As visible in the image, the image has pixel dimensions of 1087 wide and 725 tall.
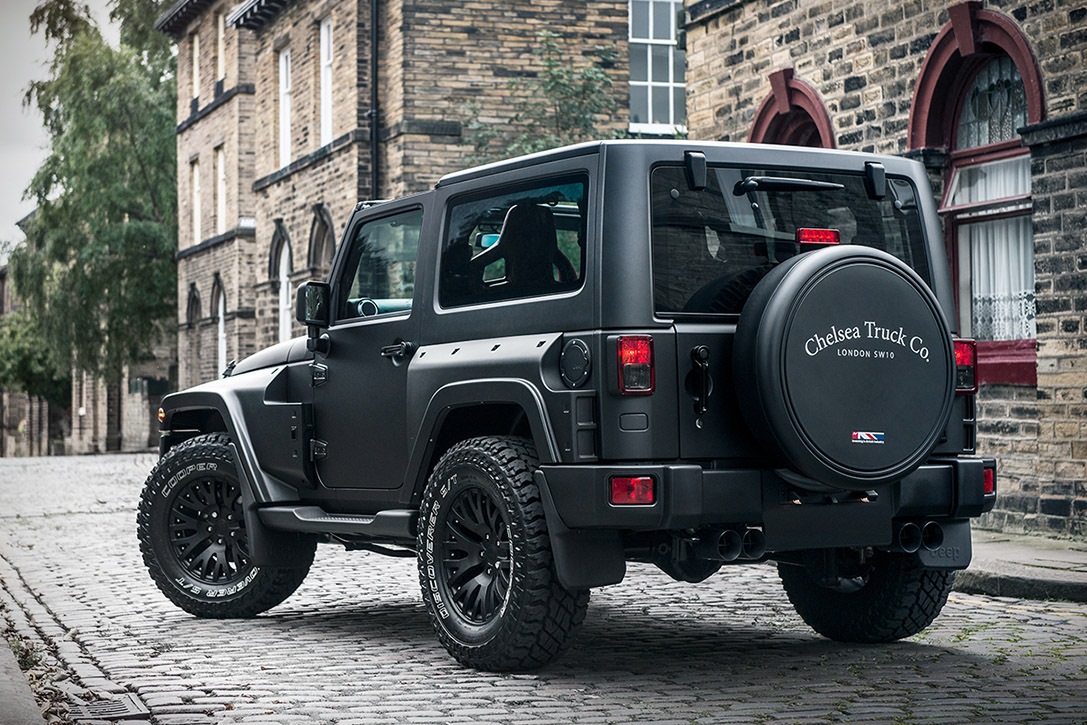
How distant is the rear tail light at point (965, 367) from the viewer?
282 inches

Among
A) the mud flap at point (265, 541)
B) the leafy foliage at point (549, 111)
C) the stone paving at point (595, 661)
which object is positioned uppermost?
the leafy foliage at point (549, 111)

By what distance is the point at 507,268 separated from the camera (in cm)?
715

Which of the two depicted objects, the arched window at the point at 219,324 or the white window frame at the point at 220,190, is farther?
the white window frame at the point at 220,190

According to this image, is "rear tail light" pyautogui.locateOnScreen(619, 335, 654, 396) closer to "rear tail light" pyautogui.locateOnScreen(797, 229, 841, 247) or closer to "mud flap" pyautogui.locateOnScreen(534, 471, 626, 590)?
"mud flap" pyautogui.locateOnScreen(534, 471, 626, 590)

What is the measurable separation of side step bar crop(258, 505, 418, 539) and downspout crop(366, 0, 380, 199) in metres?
17.0

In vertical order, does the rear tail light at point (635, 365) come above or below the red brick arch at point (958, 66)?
below

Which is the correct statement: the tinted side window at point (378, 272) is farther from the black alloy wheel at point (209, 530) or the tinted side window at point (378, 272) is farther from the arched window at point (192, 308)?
the arched window at point (192, 308)

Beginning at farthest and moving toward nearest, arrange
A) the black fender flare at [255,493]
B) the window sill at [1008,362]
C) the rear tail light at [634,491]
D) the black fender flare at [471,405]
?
the window sill at [1008,362] → the black fender flare at [255,493] → the black fender flare at [471,405] → the rear tail light at [634,491]

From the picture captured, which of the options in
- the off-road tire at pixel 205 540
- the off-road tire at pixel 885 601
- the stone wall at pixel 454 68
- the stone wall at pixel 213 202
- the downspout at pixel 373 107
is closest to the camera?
the off-road tire at pixel 885 601

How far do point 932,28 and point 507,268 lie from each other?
7758 mm

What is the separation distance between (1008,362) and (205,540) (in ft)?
22.4

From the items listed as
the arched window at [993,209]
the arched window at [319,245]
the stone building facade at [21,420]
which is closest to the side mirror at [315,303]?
the arched window at [993,209]

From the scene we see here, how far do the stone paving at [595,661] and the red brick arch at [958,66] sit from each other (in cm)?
465

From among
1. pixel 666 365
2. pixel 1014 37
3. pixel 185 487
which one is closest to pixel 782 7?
pixel 1014 37
